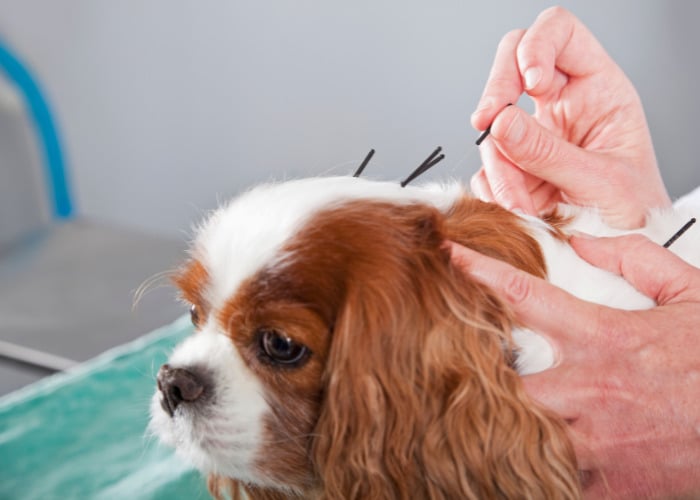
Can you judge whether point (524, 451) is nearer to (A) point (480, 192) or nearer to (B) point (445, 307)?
(B) point (445, 307)

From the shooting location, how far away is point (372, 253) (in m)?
1.01

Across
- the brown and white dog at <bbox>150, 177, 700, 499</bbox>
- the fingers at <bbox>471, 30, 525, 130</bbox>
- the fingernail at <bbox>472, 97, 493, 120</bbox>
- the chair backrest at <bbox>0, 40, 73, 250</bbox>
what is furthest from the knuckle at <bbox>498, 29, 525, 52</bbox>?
the chair backrest at <bbox>0, 40, 73, 250</bbox>

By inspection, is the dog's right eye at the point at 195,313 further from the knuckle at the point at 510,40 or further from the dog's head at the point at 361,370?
the knuckle at the point at 510,40

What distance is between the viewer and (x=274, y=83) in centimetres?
323

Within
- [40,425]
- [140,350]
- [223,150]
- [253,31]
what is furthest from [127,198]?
[40,425]

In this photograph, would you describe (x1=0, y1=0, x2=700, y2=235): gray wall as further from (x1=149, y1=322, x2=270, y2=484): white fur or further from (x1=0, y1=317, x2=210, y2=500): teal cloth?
(x1=149, y1=322, x2=270, y2=484): white fur

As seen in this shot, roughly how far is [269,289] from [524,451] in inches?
13.1

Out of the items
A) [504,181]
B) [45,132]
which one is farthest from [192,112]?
[504,181]

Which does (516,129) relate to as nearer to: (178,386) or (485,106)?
(485,106)

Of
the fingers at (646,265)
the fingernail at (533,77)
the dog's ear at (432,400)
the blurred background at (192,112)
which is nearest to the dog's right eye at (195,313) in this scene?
the dog's ear at (432,400)

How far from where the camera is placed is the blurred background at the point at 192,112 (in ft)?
8.23

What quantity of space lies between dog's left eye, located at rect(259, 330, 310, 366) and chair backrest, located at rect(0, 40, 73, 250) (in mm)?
2405

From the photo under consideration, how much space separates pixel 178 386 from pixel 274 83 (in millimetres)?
2297

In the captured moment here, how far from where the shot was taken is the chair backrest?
10.6ft
